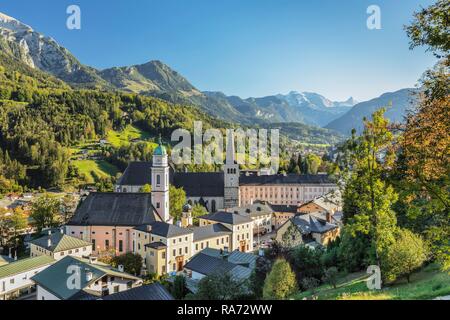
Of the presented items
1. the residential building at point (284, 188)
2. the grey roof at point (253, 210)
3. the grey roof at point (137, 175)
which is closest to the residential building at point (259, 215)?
the grey roof at point (253, 210)

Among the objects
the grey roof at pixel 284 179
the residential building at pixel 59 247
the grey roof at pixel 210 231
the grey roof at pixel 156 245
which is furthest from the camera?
the grey roof at pixel 284 179

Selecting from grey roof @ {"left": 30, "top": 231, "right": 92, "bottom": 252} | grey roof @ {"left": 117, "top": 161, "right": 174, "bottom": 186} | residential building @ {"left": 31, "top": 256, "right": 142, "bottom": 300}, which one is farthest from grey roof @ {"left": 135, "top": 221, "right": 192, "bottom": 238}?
grey roof @ {"left": 117, "top": 161, "right": 174, "bottom": 186}

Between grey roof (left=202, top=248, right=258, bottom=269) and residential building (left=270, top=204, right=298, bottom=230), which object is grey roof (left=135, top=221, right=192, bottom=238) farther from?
residential building (left=270, top=204, right=298, bottom=230)

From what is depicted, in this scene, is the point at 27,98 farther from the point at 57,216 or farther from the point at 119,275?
the point at 119,275

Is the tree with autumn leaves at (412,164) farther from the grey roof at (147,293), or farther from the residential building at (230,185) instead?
the residential building at (230,185)

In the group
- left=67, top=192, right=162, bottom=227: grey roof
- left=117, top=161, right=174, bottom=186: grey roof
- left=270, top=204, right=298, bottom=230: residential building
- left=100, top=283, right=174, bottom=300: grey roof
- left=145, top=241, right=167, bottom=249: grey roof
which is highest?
left=117, top=161, right=174, bottom=186: grey roof

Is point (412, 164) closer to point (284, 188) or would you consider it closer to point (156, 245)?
point (156, 245)

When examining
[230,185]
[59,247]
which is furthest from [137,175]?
[59,247]
